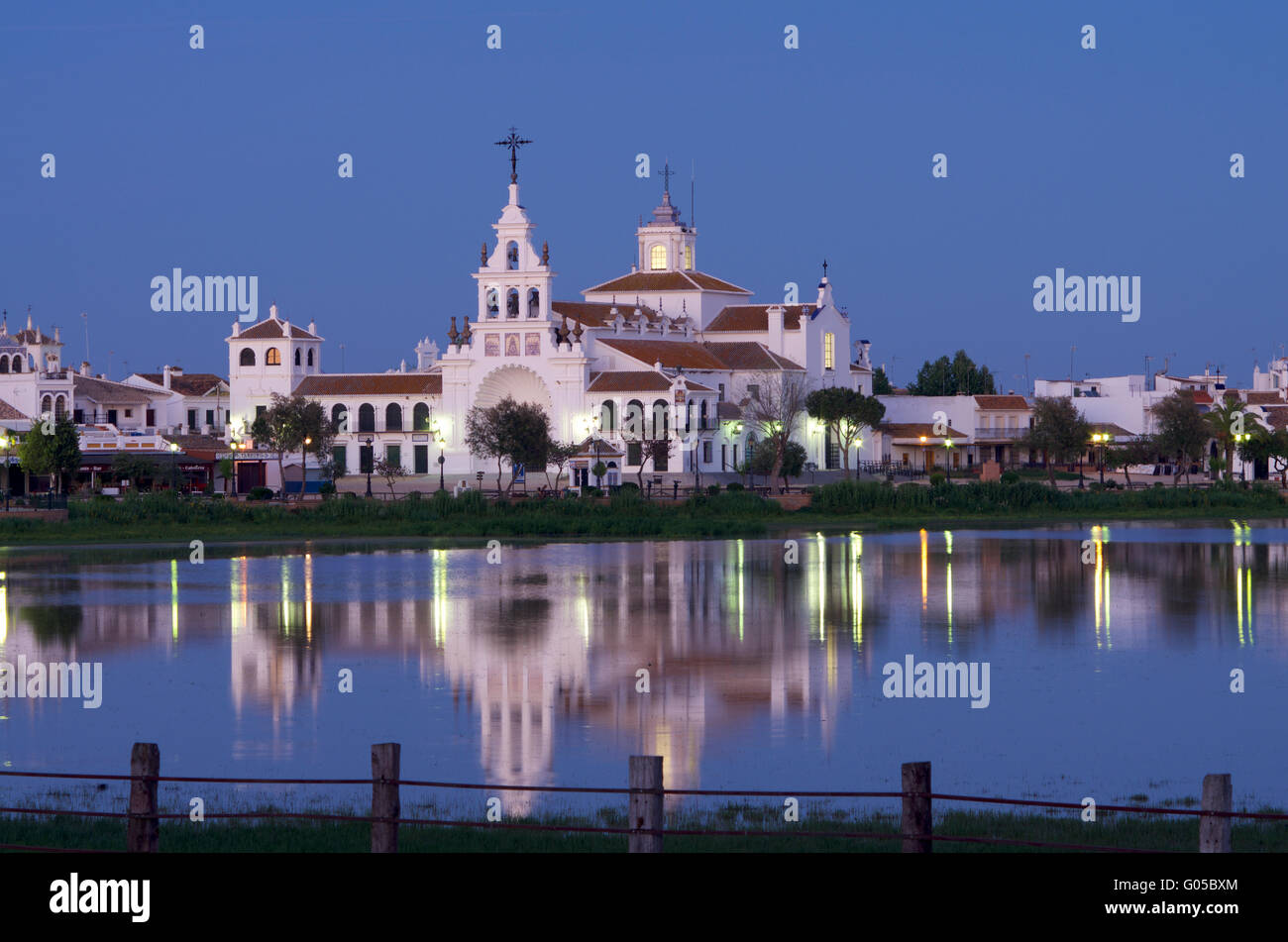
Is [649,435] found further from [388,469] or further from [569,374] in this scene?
[388,469]

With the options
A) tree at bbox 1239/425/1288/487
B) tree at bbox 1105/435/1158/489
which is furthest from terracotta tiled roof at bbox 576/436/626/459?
tree at bbox 1239/425/1288/487

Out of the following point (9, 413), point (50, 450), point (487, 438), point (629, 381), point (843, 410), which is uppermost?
point (629, 381)

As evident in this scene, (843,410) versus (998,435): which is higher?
(843,410)

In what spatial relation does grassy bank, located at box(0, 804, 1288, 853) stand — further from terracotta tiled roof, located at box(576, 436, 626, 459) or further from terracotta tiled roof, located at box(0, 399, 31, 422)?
terracotta tiled roof, located at box(0, 399, 31, 422)

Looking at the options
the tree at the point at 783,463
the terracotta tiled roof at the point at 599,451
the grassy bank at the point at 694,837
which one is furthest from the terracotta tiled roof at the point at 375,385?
the grassy bank at the point at 694,837

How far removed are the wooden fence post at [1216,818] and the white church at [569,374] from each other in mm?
66427

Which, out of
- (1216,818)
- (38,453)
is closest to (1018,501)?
(38,453)

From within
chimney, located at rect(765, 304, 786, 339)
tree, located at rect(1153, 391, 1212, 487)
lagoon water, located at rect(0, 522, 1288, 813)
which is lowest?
lagoon water, located at rect(0, 522, 1288, 813)

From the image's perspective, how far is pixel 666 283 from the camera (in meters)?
98.2

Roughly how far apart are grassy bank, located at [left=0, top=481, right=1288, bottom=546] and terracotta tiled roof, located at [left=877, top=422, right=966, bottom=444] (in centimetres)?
3870

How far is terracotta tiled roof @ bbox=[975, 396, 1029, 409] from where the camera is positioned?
107 metres

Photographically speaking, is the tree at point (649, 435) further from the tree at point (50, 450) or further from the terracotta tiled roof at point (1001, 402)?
the terracotta tiled roof at point (1001, 402)

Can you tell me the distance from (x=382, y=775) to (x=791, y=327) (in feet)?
279

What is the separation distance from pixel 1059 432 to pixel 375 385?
33458 millimetres
